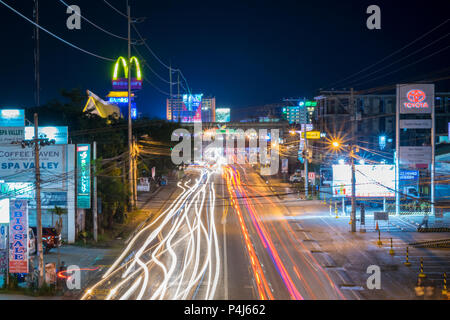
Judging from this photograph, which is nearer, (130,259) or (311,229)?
(130,259)

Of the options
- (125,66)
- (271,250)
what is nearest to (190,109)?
(125,66)

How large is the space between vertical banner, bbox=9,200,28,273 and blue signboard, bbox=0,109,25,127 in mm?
10370

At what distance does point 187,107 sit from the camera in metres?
126

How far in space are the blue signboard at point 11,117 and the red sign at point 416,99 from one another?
88.8ft

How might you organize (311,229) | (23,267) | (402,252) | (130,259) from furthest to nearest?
(311,229), (402,252), (130,259), (23,267)

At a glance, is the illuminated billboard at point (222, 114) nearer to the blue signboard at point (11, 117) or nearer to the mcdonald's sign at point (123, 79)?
the mcdonald's sign at point (123, 79)

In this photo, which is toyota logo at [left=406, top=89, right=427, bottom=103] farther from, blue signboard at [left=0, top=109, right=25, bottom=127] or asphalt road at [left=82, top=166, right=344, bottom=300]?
blue signboard at [left=0, top=109, right=25, bottom=127]

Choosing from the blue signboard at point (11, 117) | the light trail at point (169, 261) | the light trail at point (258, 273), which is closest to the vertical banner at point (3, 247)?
the light trail at point (169, 261)

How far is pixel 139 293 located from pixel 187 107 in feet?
365

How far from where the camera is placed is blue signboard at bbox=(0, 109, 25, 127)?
88.9 ft

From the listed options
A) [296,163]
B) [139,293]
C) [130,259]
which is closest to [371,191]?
[130,259]

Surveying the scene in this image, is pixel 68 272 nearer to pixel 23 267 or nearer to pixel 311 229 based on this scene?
pixel 23 267

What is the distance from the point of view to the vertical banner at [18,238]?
59.5 ft

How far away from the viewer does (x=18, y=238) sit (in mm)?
18234
